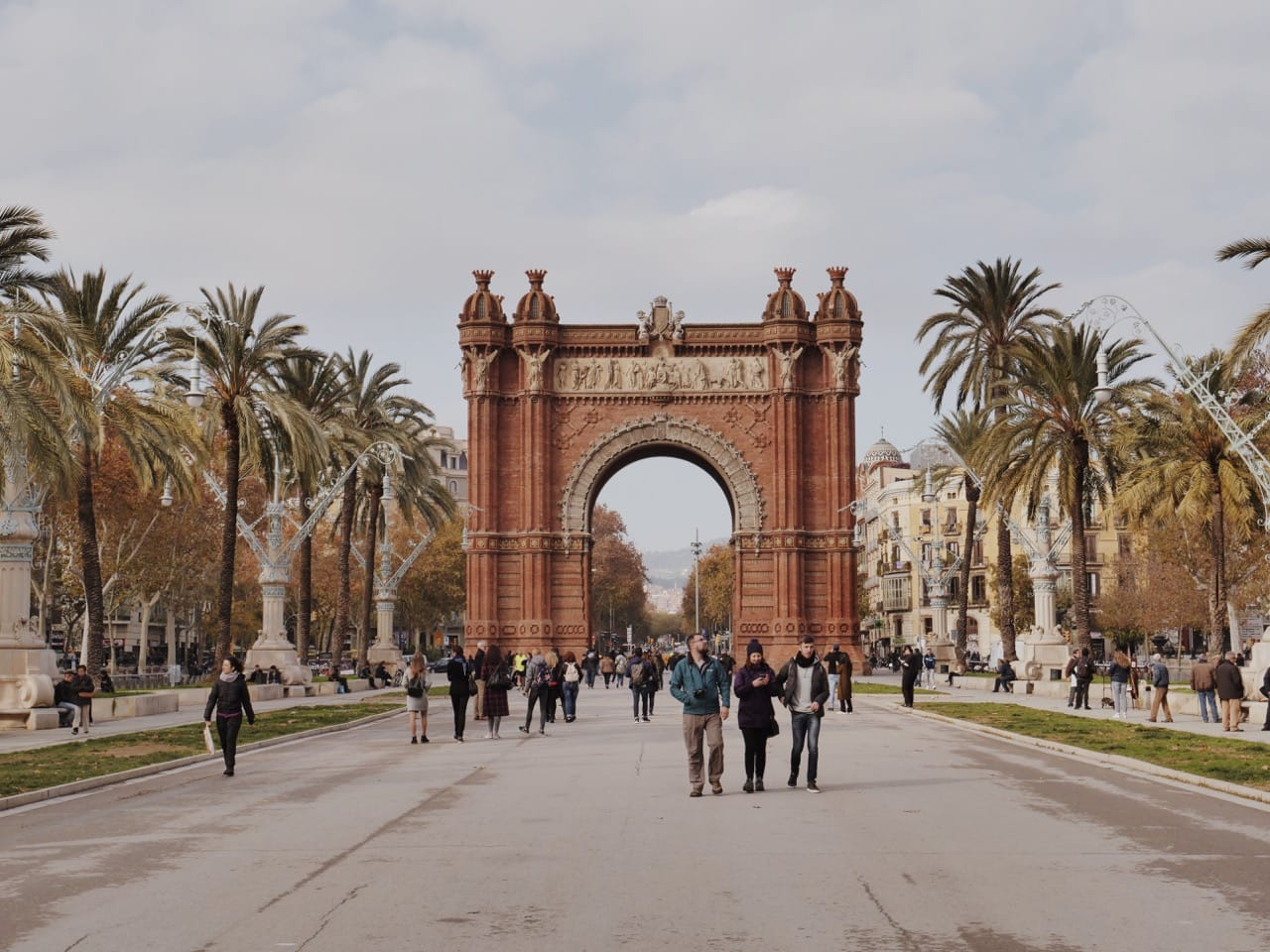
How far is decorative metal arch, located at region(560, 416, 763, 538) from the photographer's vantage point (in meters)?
61.5

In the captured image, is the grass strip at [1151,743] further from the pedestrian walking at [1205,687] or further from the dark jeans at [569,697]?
the dark jeans at [569,697]

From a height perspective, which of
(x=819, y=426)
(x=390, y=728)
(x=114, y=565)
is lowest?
(x=390, y=728)

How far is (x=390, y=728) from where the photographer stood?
29406mm

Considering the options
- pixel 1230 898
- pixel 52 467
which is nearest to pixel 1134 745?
pixel 1230 898

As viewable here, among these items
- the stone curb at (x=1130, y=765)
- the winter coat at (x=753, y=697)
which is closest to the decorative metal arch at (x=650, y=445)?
the stone curb at (x=1130, y=765)

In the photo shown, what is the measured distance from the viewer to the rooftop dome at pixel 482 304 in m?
62.1

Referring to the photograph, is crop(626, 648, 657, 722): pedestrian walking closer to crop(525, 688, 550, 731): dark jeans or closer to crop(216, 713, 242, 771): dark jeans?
crop(525, 688, 550, 731): dark jeans

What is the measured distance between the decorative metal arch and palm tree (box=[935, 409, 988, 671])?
894 cm

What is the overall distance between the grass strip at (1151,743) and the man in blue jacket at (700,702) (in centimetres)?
577

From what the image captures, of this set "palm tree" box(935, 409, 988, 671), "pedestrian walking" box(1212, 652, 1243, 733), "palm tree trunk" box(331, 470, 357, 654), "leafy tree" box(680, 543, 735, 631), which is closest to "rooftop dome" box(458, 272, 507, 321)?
"palm tree trunk" box(331, 470, 357, 654)

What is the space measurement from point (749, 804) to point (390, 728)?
1615 centimetres

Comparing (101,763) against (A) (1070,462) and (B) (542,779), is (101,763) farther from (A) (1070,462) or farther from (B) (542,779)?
(A) (1070,462)

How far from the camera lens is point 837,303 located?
204 ft

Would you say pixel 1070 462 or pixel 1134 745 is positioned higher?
pixel 1070 462
